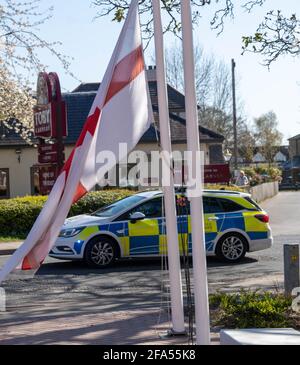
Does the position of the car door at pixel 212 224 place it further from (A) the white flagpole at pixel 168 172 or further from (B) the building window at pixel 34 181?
(B) the building window at pixel 34 181

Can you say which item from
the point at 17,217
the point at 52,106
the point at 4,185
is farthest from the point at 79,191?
the point at 4,185

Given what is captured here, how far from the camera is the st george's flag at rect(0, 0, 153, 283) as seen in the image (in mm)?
5281

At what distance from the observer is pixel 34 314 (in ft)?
30.9

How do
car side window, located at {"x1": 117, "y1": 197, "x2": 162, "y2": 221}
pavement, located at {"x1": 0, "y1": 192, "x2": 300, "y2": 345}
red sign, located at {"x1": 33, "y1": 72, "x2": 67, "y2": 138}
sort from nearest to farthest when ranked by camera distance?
pavement, located at {"x1": 0, "y1": 192, "x2": 300, "y2": 345} < car side window, located at {"x1": 117, "y1": 197, "x2": 162, "y2": 221} < red sign, located at {"x1": 33, "y1": 72, "x2": 67, "y2": 138}

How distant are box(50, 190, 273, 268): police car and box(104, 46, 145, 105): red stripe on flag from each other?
299 inches

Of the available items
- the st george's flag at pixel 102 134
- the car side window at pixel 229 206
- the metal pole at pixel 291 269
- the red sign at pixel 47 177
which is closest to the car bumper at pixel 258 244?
the car side window at pixel 229 206

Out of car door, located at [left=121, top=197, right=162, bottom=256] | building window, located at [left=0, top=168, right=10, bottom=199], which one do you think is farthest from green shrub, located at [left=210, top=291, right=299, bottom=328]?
building window, located at [left=0, top=168, right=10, bottom=199]

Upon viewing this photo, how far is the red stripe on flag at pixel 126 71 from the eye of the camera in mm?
5785

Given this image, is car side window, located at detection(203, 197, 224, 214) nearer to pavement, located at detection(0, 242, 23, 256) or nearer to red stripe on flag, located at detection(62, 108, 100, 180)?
pavement, located at detection(0, 242, 23, 256)

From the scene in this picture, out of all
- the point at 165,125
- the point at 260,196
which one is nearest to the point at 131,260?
the point at 165,125

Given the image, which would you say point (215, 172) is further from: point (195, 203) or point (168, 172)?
point (195, 203)

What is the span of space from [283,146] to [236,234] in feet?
326

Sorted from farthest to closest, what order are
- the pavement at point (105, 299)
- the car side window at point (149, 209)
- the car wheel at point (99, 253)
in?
the car side window at point (149, 209) < the car wheel at point (99, 253) < the pavement at point (105, 299)

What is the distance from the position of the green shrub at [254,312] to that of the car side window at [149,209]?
18.6 feet
